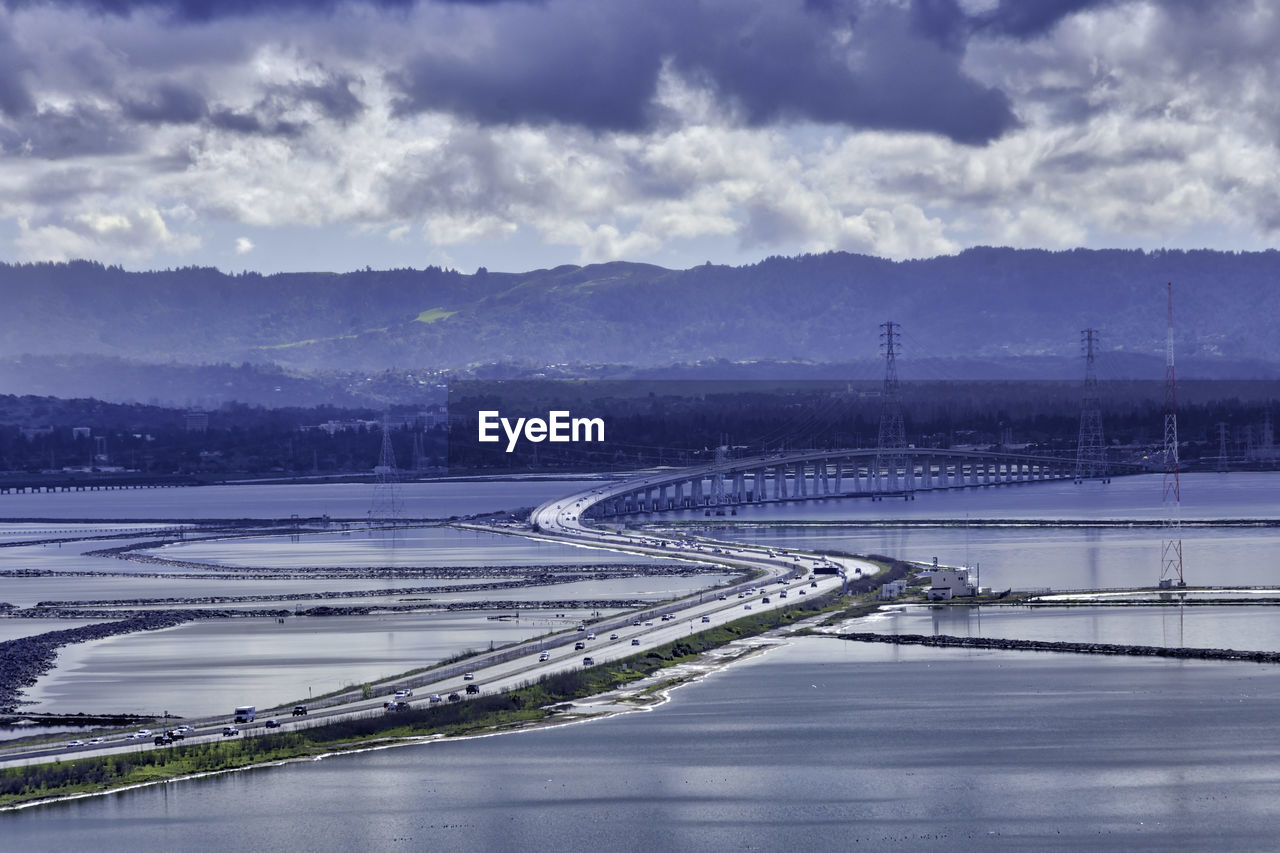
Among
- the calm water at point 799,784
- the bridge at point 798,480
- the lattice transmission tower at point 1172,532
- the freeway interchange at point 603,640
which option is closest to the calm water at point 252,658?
the freeway interchange at point 603,640

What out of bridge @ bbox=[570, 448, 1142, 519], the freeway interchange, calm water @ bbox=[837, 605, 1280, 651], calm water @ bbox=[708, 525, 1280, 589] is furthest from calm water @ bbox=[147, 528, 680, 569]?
calm water @ bbox=[837, 605, 1280, 651]

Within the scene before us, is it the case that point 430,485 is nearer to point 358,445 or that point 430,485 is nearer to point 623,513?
point 358,445

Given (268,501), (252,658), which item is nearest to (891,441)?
(268,501)

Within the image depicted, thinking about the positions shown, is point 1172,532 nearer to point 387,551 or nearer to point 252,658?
point 387,551

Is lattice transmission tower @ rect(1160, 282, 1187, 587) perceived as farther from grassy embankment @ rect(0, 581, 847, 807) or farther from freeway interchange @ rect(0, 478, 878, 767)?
grassy embankment @ rect(0, 581, 847, 807)

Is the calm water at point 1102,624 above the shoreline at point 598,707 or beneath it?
above

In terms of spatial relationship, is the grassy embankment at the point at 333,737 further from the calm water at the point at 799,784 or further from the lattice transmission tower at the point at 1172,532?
the lattice transmission tower at the point at 1172,532

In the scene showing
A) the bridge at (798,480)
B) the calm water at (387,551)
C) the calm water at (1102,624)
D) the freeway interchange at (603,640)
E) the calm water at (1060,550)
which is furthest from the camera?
the bridge at (798,480)
